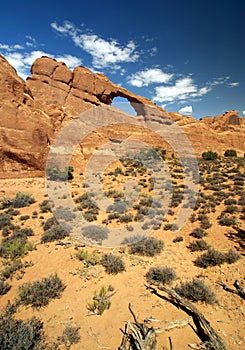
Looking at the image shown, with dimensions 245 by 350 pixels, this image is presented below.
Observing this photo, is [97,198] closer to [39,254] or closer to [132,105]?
[39,254]

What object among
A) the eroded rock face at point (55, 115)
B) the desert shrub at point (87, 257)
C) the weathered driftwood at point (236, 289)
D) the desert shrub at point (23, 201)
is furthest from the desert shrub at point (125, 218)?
the eroded rock face at point (55, 115)

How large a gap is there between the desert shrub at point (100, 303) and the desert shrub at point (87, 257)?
1.30 m

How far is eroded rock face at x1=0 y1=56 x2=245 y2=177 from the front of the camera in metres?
19.3

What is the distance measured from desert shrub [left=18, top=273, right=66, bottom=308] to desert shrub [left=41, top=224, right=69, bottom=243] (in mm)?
2411

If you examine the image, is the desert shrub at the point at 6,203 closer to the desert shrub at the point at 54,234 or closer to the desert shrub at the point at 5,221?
the desert shrub at the point at 5,221

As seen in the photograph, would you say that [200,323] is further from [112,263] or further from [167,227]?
[167,227]

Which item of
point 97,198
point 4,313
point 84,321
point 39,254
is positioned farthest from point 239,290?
point 97,198

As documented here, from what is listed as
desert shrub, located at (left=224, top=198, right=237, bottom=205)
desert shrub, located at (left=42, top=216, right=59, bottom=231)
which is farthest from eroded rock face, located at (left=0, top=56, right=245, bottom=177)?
desert shrub, located at (left=224, top=198, right=237, bottom=205)

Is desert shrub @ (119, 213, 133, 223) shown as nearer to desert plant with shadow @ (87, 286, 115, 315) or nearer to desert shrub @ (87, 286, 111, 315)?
desert plant with shadow @ (87, 286, 115, 315)

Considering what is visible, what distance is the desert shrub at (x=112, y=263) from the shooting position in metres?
5.30

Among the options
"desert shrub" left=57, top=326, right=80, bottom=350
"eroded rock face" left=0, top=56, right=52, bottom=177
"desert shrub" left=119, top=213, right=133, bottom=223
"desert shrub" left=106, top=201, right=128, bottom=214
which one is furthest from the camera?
"eroded rock face" left=0, top=56, right=52, bottom=177

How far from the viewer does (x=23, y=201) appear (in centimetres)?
1202

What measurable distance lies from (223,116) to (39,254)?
6284 centimetres

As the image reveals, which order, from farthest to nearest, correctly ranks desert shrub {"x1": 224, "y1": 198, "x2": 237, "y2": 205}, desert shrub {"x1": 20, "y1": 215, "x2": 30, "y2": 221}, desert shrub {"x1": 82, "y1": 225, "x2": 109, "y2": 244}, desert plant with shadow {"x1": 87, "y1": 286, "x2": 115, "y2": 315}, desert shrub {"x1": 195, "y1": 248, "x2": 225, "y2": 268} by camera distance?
desert shrub {"x1": 224, "y1": 198, "x2": 237, "y2": 205} < desert shrub {"x1": 20, "y1": 215, "x2": 30, "y2": 221} < desert shrub {"x1": 82, "y1": 225, "x2": 109, "y2": 244} < desert shrub {"x1": 195, "y1": 248, "x2": 225, "y2": 268} < desert plant with shadow {"x1": 87, "y1": 286, "x2": 115, "y2": 315}
